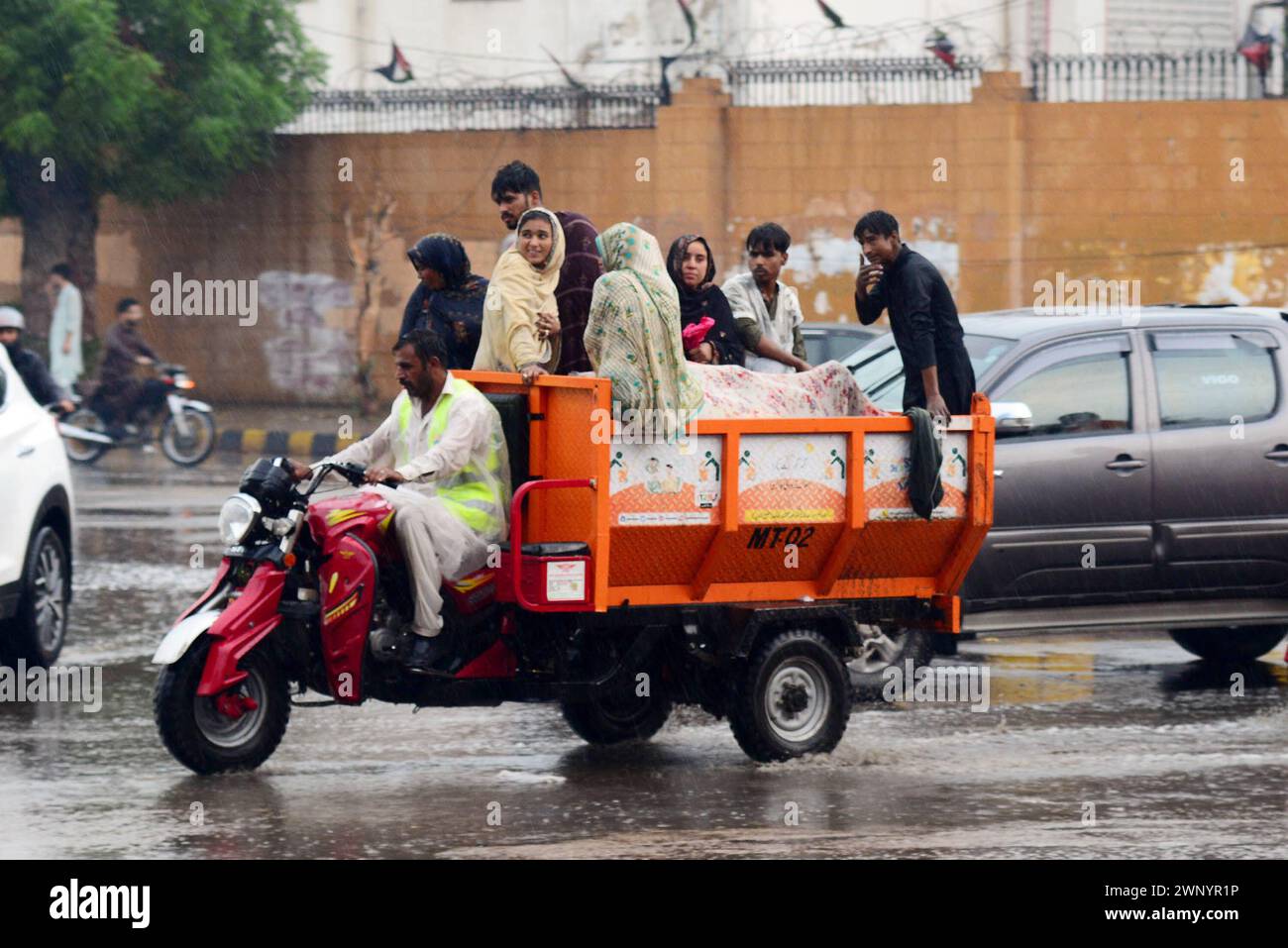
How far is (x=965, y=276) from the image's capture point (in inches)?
980

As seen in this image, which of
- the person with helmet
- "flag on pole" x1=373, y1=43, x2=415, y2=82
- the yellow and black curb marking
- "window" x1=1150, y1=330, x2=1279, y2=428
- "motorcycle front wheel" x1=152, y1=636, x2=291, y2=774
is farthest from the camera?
"flag on pole" x1=373, y1=43, x2=415, y2=82

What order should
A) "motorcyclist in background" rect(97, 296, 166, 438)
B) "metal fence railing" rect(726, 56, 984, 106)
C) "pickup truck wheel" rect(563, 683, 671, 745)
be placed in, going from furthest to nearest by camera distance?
"metal fence railing" rect(726, 56, 984, 106) → "motorcyclist in background" rect(97, 296, 166, 438) → "pickup truck wheel" rect(563, 683, 671, 745)

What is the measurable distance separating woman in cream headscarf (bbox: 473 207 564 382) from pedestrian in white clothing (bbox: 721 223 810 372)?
4.91ft

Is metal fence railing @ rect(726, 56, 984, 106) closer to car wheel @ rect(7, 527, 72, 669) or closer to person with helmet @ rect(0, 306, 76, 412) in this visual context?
person with helmet @ rect(0, 306, 76, 412)

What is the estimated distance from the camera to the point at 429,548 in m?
7.86

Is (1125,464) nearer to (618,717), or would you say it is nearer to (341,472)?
(618,717)

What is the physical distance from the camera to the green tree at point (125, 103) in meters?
23.1

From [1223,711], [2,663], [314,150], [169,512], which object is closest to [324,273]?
[314,150]

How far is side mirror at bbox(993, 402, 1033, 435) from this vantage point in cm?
977

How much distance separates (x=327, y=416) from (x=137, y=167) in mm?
3565
